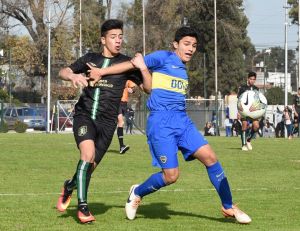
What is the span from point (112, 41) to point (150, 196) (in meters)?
2.78

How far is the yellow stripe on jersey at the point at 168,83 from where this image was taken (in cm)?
841

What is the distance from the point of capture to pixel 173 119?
8.37m

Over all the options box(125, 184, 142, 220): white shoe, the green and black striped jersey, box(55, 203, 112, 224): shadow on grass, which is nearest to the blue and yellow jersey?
the green and black striped jersey

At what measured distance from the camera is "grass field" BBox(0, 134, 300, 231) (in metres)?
8.38

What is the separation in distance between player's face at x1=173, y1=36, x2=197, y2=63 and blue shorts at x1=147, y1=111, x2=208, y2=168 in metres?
0.60

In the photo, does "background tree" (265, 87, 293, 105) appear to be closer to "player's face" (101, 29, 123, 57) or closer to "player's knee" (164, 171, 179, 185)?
"player's face" (101, 29, 123, 57)

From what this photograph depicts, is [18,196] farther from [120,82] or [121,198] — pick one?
[120,82]

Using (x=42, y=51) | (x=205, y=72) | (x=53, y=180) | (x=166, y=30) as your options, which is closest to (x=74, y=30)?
(x=42, y=51)

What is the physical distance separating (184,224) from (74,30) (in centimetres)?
6025

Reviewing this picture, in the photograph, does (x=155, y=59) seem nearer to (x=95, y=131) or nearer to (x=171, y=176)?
(x=95, y=131)

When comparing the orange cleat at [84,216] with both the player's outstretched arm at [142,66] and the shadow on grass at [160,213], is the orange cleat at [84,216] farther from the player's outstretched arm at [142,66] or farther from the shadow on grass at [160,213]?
the player's outstretched arm at [142,66]

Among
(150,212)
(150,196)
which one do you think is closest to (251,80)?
(150,196)

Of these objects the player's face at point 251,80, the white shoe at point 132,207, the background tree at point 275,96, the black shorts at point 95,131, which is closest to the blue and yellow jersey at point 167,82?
the black shorts at point 95,131

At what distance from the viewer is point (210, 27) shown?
247ft
